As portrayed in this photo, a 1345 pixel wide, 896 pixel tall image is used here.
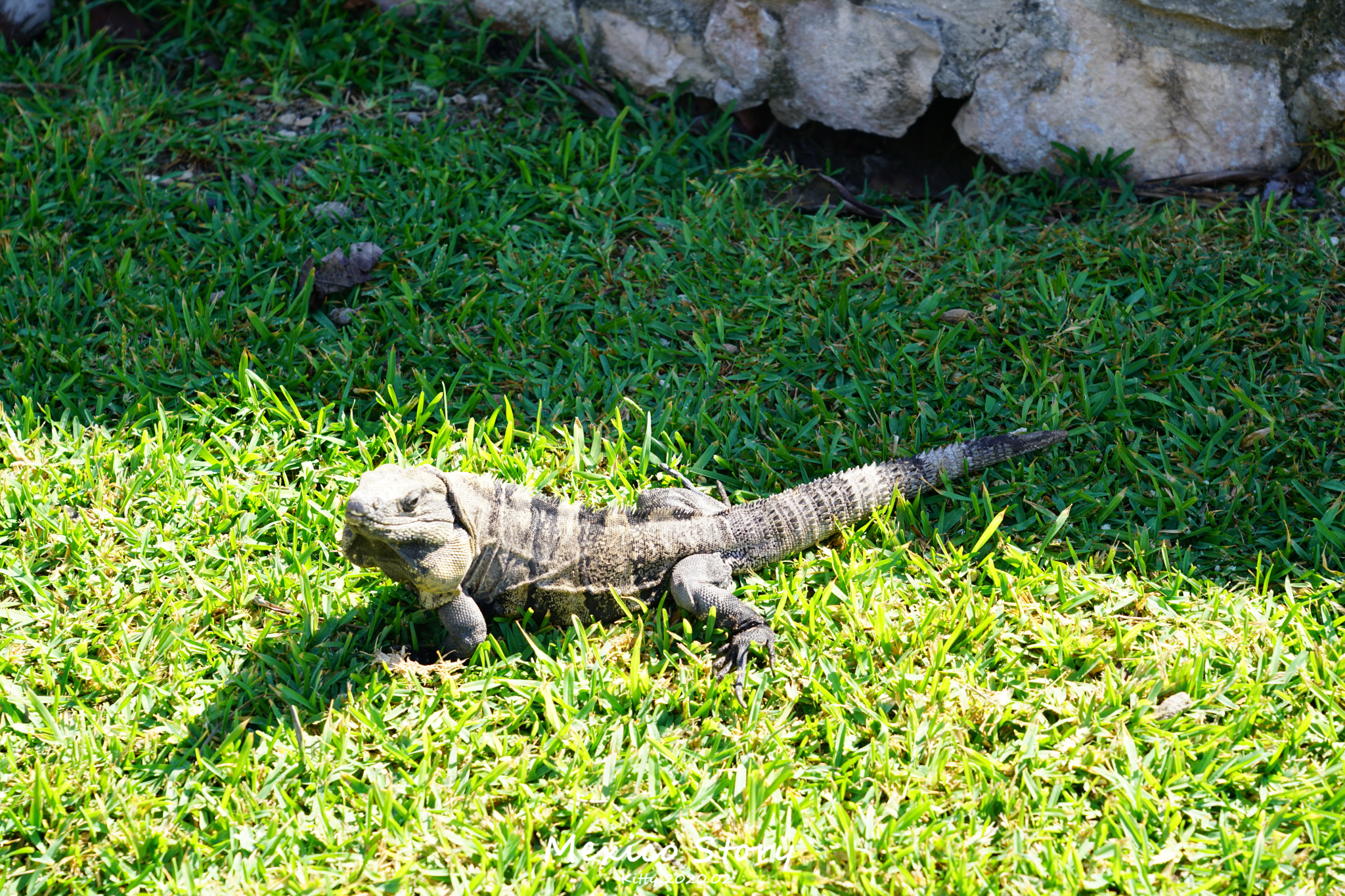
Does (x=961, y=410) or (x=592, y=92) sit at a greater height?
(x=592, y=92)

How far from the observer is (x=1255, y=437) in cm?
383

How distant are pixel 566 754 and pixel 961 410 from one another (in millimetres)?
2111

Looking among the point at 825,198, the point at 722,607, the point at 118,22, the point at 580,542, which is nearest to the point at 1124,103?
the point at 825,198

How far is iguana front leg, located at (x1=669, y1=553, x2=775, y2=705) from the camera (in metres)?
3.26

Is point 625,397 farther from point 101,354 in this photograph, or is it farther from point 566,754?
point 101,354

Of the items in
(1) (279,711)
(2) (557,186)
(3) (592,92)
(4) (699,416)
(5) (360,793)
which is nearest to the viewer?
(5) (360,793)

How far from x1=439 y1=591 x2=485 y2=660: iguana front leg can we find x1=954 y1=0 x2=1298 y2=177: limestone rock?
3.46m

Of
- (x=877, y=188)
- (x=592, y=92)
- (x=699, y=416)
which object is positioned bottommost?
(x=699, y=416)

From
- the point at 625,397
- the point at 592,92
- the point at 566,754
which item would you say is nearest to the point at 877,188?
the point at 592,92

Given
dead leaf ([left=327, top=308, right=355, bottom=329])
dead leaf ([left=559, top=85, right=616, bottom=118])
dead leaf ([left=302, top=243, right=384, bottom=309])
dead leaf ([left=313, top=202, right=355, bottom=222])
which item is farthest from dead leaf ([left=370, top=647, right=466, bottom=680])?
dead leaf ([left=559, top=85, right=616, bottom=118])

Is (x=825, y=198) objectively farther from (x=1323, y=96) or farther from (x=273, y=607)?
(x=273, y=607)

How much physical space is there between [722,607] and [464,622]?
2.73ft

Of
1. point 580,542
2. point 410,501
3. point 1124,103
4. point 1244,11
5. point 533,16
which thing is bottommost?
point 580,542

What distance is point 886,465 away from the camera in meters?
3.73
